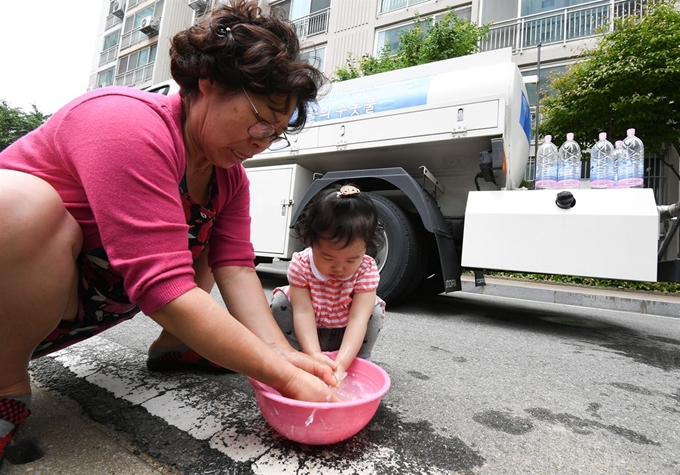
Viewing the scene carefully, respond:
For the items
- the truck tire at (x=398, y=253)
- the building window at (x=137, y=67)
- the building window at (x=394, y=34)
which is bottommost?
the truck tire at (x=398, y=253)

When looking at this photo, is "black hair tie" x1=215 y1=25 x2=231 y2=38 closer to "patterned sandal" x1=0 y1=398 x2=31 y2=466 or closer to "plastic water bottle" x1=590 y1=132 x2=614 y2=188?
"patterned sandal" x1=0 y1=398 x2=31 y2=466

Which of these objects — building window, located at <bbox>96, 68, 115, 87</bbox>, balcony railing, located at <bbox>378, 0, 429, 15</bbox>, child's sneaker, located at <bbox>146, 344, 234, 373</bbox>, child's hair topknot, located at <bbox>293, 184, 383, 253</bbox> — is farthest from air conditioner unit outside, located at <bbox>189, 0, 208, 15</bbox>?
child's sneaker, located at <bbox>146, 344, 234, 373</bbox>

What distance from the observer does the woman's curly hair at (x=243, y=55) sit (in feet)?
2.79

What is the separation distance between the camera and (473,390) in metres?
1.31

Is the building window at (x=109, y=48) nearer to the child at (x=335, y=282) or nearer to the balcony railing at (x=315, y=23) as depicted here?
the balcony railing at (x=315, y=23)

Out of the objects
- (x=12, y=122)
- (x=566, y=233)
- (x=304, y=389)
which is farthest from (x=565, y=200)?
(x=12, y=122)

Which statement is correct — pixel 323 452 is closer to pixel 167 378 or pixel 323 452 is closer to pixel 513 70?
pixel 167 378

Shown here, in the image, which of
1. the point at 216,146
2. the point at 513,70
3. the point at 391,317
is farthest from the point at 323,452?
the point at 513,70

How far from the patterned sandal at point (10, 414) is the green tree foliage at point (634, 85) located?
787cm

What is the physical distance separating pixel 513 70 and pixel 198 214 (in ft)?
8.47

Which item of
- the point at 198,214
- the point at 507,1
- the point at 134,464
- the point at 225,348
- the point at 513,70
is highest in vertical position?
the point at 507,1

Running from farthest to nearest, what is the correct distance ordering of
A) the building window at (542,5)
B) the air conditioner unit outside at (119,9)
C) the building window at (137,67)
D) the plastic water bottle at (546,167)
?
the air conditioner unit outside at (119,9) → the building window at (137,67) → the building window at (542,5) → the plastic water bottle at (546,167)

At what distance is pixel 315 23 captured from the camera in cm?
1252

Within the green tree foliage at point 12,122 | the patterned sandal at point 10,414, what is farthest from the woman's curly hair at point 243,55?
the green tree foliage at point 12,122
